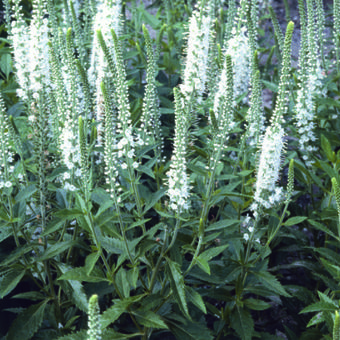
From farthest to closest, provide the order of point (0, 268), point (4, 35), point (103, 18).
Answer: point (4, 35)
point (103, 18)
point (0, 268)

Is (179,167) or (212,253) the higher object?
(179,167)

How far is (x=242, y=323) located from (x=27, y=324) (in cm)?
157

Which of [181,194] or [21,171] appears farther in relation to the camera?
[21,171]

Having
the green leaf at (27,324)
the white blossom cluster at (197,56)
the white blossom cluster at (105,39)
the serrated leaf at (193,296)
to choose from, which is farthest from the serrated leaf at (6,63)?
the serrated leaf at (193,296)

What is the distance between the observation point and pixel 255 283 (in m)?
4.03

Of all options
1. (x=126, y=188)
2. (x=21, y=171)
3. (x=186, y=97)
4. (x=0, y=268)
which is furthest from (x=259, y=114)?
(x=0, y=268)

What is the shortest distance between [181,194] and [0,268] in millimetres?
1546

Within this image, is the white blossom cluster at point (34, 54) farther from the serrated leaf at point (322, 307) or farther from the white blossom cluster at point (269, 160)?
the serrated leaf at point (322, 307)

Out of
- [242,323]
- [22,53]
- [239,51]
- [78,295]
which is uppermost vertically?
[22,53]

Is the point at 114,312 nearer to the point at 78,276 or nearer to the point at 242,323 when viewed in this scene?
the point at 78,276

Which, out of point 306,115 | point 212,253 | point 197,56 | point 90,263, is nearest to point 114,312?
point 90,263

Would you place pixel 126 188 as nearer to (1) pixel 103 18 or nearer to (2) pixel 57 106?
(2) pixel 57 106

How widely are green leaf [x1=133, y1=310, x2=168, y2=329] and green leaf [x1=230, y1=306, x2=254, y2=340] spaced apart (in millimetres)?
685

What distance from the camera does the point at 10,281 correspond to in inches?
137
